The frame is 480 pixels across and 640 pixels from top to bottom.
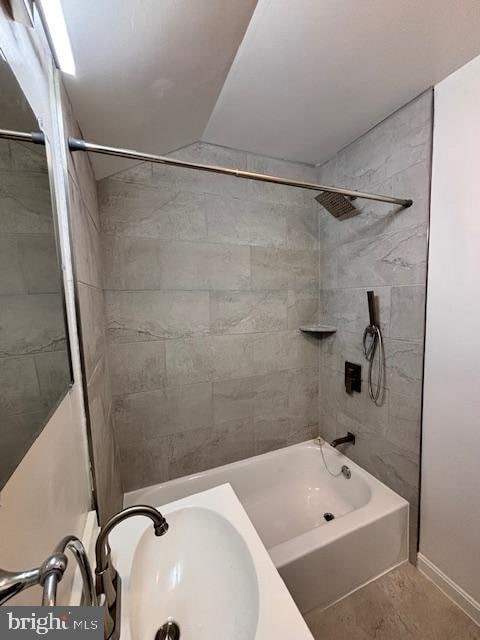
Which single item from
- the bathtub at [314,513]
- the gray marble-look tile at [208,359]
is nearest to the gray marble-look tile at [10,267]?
the gray marble-look tile at [208,359]

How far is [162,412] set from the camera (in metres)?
1.59

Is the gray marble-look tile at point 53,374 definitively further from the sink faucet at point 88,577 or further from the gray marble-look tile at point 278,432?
the gray marble-look tile at point 278,432

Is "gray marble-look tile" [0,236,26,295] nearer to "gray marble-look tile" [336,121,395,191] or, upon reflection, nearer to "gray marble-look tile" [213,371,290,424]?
"gray marble-look tile" [213,371,290,424]

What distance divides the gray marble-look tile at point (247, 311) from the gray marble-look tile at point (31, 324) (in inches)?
42.4

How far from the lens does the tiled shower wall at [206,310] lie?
146cm

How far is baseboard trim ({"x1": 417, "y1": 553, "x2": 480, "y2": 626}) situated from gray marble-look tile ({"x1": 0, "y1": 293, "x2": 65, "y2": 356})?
6.59 ft

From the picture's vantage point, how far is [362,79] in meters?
1.13

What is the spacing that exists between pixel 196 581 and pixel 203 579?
0.08 feet

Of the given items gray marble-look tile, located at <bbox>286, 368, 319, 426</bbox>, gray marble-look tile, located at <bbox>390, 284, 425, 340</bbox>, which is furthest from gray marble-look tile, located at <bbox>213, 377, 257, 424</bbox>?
gray marble-look tile, located at <bbox>390, 284, 425, 340</bbox>

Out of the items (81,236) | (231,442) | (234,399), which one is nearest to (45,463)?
(81,236)

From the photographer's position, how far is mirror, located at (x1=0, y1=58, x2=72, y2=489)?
1.26 feet

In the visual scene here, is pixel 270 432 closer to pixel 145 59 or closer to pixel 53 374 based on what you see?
pixel 53 374

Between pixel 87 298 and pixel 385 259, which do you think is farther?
pixel 385 259

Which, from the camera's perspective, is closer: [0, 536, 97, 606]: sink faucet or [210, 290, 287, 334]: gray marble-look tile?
[0, 536, 97, 606]: sink faucet
